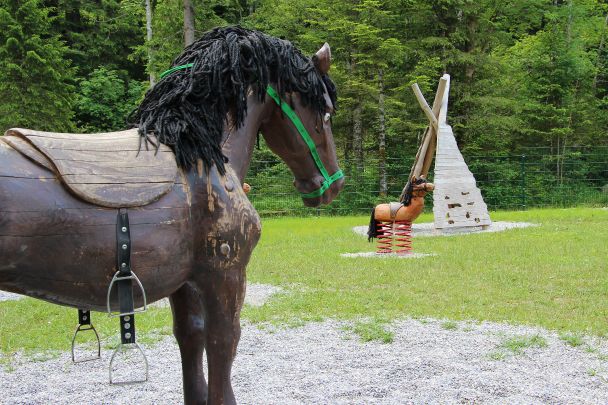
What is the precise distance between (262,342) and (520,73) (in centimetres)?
2027

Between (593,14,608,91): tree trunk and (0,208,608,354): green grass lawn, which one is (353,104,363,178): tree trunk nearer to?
(0,208,608,354): green grass lawn

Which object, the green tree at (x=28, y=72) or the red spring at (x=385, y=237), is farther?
the green tree at (x=28, y=72)

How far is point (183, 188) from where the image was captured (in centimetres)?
207

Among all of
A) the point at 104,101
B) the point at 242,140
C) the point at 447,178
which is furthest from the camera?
the point at 104,101

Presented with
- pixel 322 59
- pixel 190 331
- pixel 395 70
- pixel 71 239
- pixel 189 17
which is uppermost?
pixel 189 17

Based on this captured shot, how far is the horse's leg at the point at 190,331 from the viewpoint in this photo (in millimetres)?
2418

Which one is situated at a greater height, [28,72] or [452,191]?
[28,72]

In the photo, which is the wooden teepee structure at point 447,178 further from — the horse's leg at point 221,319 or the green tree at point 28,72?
the green tree at point 28,72

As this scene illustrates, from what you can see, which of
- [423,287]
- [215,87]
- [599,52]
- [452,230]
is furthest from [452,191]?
[599,52]

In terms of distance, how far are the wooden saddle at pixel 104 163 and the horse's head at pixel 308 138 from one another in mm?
558

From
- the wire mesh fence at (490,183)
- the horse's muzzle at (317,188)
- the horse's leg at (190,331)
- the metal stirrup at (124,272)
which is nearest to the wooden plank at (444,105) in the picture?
the wire mesh fence at (490,183)

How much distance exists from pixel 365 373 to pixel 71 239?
2.74m

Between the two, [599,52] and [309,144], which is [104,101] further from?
[309,144]

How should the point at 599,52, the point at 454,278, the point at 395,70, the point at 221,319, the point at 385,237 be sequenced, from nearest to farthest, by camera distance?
the point at 221,319 < the point at 454,278 < the point at 385,237 < the point at 395,70 < the point at 599,52
